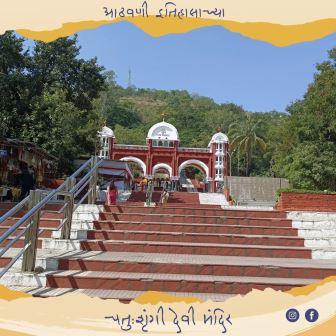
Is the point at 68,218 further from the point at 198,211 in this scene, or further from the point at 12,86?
the point at 12,86

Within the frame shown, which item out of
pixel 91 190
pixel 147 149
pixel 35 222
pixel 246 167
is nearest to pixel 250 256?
pixel 35 222

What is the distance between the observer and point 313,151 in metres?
18.0

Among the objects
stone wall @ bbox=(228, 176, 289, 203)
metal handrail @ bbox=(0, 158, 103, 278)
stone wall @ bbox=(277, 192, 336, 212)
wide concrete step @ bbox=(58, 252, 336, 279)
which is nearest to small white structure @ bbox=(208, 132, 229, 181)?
stone wall @ bbox=(228, 176, 289, 203)

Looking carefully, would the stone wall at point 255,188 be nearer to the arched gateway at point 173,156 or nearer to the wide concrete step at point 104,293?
the arched gateway at point 173,156

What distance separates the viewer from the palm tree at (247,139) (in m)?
52.6

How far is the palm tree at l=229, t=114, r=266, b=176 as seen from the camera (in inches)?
2069

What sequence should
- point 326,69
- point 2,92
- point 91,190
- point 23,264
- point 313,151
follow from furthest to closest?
point 326,69, point 313,151, point 2,92, point 91,190, point 23,264

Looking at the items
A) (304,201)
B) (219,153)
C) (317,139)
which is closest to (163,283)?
(304,201)

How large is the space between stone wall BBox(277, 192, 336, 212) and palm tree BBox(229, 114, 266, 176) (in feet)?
136

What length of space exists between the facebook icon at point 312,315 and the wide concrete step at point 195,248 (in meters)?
2.57

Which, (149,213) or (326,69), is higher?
(326,69)

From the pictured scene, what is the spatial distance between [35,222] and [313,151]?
51.3 ft

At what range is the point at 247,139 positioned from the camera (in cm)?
5253

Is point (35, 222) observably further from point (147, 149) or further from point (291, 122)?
point (147, 149)
